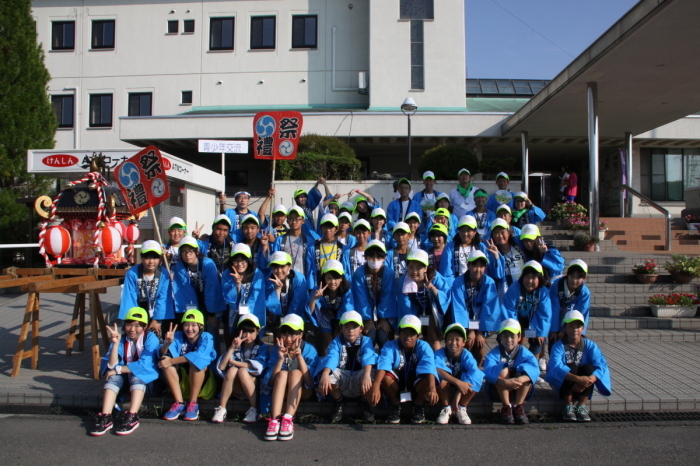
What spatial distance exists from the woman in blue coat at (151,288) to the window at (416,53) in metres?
18.6

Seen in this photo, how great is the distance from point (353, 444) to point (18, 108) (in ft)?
56.2

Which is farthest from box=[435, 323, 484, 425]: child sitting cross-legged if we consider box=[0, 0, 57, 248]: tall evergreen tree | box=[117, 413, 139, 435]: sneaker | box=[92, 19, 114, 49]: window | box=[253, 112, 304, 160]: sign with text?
box=[92, 19, 114, 49]: window

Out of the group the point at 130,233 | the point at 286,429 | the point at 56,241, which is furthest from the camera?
the point at 130,233

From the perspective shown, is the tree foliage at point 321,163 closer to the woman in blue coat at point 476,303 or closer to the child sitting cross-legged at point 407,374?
the woman in blue coat at point 476,303

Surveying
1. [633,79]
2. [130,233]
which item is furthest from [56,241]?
[633,79]

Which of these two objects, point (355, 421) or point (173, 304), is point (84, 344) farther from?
point (355, 421)

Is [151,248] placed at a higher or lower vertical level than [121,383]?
higher

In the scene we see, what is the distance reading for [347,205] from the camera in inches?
380

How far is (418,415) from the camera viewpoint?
4.88m

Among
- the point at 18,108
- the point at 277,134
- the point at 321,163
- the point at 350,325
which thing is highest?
the point at 18,108

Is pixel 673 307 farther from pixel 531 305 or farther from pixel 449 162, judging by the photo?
pixel 449 162

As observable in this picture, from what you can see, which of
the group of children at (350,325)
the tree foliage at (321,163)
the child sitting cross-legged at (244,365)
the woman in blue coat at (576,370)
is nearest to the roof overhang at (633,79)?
the group of children at (350,325)

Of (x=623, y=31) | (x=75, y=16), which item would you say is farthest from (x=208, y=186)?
(x=75, y=16)

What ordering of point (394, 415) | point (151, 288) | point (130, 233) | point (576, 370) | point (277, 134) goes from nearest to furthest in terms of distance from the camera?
point (394, 415)
point (576, 370)
point (151, 288)
point (130, 233)
point (277, 134)
